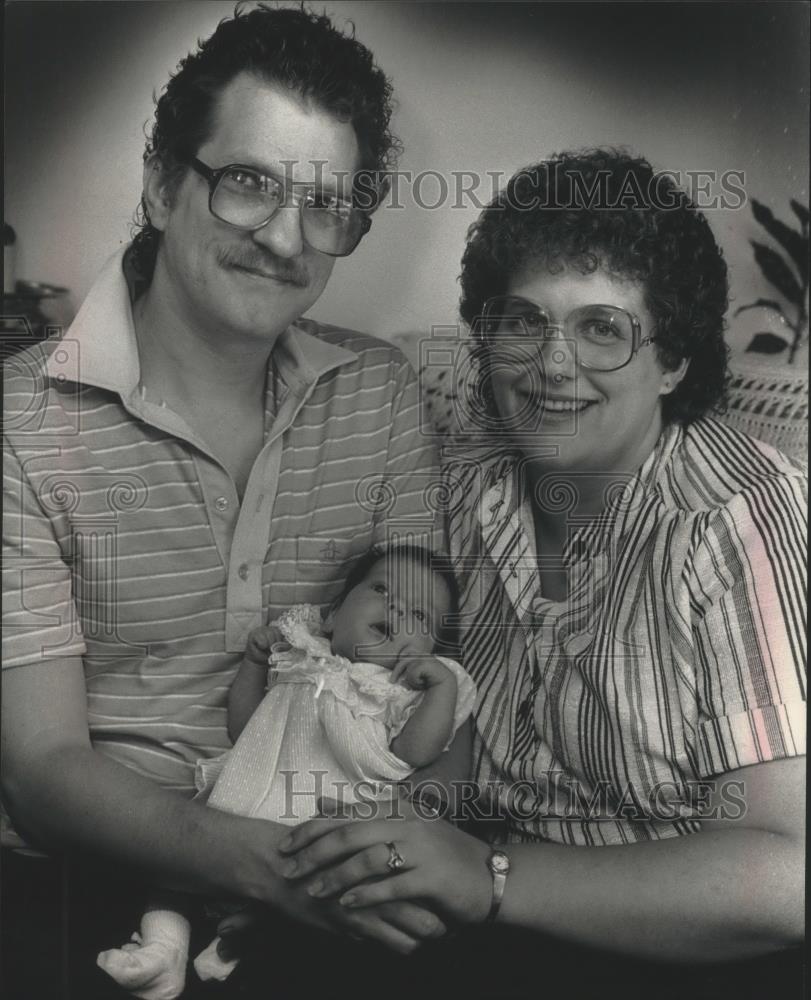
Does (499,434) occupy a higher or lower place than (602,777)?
higher

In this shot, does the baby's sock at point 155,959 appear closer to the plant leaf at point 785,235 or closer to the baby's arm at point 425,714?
the baby's arm at point 425,714

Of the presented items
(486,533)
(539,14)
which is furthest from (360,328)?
(539,14)

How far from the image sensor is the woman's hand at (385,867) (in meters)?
0.91

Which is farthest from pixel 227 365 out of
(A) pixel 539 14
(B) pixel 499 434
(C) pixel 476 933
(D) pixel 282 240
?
(C) pixel 476 933

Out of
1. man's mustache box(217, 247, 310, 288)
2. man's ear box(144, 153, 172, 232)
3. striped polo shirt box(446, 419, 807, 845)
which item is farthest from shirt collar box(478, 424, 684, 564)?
man's ear box(144, 153, 172, 232)

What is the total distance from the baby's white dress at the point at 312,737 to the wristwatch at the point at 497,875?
0.09 meters

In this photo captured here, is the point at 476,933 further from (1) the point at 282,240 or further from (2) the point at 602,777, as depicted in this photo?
(1) the point at 282,240

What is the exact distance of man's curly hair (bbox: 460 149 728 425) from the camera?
3.04 feet

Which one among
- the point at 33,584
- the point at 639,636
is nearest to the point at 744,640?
the point at 639,636

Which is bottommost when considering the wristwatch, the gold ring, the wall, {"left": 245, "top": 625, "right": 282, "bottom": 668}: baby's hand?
the wristwatch

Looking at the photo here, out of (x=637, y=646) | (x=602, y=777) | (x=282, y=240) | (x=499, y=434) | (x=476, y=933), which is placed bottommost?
(x=476, y=933)

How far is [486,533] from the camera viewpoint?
3.18 feet

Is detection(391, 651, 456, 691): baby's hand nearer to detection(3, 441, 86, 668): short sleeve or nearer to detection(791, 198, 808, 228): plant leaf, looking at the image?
detection(3, 441, 86, 668): short sleeve

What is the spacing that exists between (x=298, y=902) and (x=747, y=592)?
0.42 m
